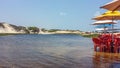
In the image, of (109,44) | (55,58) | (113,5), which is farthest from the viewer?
(109,44)

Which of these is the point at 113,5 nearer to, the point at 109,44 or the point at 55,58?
the point at 55,58

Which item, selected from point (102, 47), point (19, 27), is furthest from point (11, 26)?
point (102, 47)

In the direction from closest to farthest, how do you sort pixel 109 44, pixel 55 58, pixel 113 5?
1. pixel 113 5
2. pixel 55 58
3. pixel 109 44

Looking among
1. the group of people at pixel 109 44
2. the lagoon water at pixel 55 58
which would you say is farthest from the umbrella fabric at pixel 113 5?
the group of people at pixel 109 44

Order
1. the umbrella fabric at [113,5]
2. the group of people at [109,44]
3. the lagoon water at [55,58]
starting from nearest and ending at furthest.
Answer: the umbrella fabric at [113,5] < the lagoon water at [55,58] < the group of people at [109,44]

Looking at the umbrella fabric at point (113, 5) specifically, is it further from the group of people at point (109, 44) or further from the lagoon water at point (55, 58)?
the group of people at point (109, 44)

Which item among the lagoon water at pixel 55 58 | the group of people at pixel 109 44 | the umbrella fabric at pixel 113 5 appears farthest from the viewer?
the group of people at pixel 109 44

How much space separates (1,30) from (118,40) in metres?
139

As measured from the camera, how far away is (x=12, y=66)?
15336mm

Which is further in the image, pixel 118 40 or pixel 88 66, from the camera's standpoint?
pixel 118 40

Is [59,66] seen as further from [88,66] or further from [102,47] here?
[102,47]

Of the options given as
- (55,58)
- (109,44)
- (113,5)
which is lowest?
(55,58)

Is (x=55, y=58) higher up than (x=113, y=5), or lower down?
lower down

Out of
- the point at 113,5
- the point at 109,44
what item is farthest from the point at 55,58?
the point at 113,5
